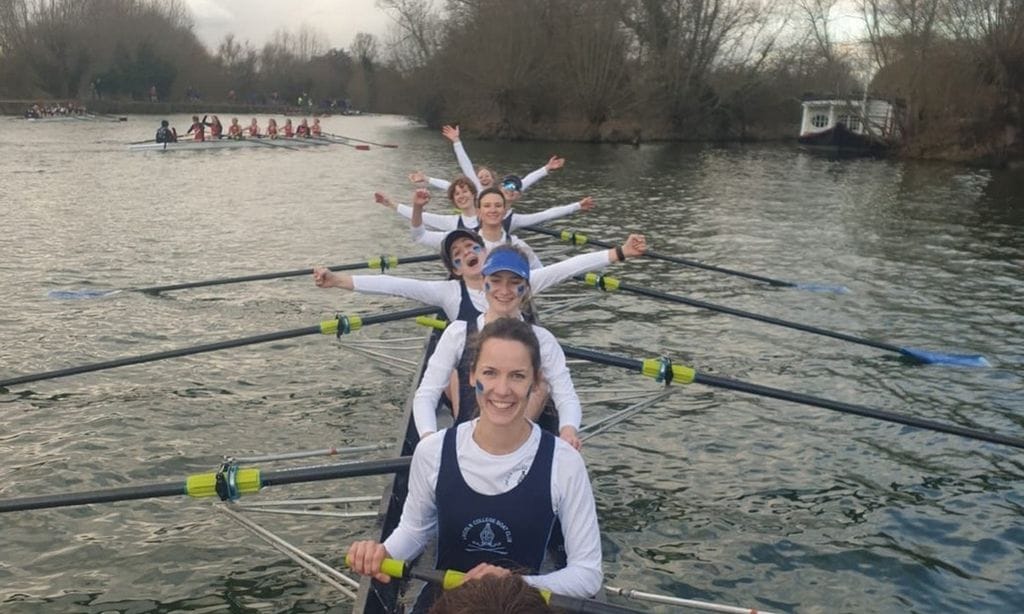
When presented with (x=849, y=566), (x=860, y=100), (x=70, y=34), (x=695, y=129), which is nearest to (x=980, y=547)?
(x=849, y=566)

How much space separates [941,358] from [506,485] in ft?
26.6

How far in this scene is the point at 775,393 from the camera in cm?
607

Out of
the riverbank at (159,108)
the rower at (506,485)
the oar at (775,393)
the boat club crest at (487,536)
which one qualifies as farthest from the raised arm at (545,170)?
the riverbank at (159,108)

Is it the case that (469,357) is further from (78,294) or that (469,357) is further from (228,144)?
(228,144)

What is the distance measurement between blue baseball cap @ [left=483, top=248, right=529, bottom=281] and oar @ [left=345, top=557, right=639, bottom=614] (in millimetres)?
2028

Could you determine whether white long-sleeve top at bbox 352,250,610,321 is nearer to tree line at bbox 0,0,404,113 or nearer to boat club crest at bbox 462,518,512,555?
boat club crest at bbox 462,518,512,555

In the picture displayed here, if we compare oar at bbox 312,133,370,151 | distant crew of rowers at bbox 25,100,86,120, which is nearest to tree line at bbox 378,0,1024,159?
oar at bbox 312,133,370,151

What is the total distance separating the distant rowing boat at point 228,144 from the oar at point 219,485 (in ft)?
101

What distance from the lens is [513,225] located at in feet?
41.1

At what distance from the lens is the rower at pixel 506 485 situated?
10.9 feet

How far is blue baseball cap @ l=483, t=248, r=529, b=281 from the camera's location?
491 cm

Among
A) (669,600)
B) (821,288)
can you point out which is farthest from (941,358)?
(669,600)

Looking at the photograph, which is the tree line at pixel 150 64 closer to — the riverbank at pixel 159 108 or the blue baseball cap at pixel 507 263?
the riverbank at pixel 159 108

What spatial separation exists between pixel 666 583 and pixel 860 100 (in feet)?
165
